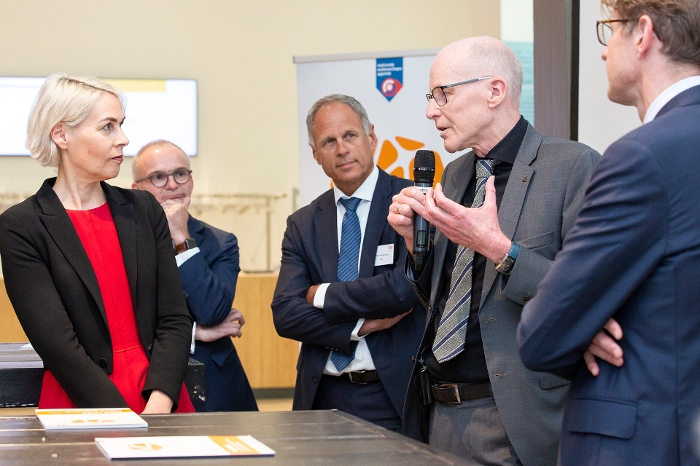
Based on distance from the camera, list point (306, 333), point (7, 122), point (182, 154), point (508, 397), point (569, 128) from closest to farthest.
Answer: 1. point (508, 397)
2. point (306, 333)
3. point (182, 154)
4. point (569, 128)
5. point (7, 122)

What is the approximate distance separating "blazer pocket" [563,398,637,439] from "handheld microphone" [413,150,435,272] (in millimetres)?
712

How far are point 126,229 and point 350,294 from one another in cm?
81

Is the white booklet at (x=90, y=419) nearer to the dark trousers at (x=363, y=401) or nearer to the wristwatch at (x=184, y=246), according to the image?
the dark trousers at (x=363, y=401)

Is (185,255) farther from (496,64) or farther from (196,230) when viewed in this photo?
(496,64)

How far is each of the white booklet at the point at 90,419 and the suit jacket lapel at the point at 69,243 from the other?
0.54 meters

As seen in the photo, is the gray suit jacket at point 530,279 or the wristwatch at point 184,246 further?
the wristwatch at point 184,246

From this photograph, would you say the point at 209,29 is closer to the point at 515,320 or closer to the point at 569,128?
the point at 569,128

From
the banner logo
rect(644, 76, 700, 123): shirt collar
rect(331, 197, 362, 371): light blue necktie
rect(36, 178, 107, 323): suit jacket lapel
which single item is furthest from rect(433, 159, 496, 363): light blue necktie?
the banner logo

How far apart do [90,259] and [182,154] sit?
4.48 ft

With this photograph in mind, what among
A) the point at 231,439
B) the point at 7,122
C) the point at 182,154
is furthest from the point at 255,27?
the point at 231,439

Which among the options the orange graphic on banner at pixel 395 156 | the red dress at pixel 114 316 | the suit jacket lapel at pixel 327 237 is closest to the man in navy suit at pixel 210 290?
the suit jacket lapel at pixel 327 237

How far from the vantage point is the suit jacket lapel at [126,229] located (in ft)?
7.91

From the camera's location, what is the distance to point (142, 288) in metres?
2.43

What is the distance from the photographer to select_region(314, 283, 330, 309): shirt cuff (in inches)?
115
